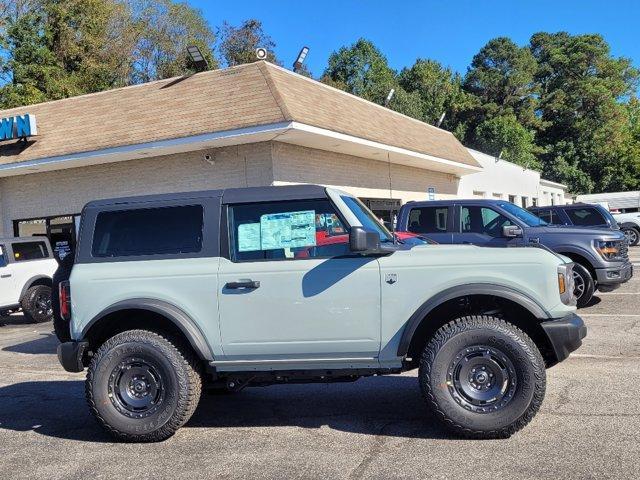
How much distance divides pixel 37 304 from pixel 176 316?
10026mm

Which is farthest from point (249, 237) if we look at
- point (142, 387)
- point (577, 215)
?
point (577, 215)

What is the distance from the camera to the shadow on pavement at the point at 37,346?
9.91m

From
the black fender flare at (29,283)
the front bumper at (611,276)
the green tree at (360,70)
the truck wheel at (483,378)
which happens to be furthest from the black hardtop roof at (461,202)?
the green tree at (360,70)

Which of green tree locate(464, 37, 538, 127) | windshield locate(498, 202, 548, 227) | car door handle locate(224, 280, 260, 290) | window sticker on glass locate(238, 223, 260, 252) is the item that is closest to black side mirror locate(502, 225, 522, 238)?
windshield locate(498, 202, 548, 227)

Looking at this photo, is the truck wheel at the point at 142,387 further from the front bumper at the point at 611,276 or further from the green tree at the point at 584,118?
the green tree at the point at 584,118

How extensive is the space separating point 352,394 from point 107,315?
2561 mm

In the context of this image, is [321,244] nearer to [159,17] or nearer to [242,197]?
[242,197]

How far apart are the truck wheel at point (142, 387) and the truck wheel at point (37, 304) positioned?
9.36 metres

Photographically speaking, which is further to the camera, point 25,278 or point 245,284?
point 25,278

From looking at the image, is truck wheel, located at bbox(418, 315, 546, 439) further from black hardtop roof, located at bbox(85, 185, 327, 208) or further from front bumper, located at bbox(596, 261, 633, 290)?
front bumper, located at bbox(596, 261, 633, 290)

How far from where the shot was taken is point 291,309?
489cm

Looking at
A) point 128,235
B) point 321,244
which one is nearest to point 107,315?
point 128,235

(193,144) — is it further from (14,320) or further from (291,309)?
(291,309)

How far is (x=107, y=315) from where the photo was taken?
5160 millimetres
